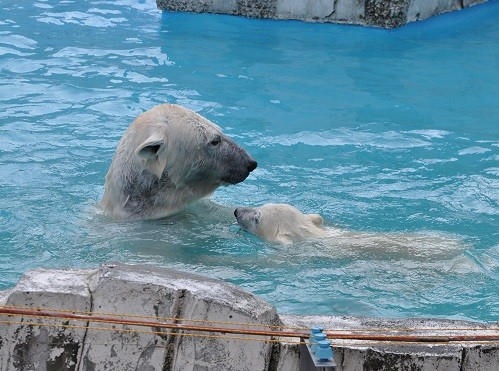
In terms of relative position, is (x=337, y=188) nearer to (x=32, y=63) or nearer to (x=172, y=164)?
(x=172, y=164)

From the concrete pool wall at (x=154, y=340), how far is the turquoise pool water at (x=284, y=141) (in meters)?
1.79

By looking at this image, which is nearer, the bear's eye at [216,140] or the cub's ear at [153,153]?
the cub's ear at [153,153]

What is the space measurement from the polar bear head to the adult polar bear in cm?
28

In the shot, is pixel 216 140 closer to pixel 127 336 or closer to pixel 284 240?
pixel 284 240

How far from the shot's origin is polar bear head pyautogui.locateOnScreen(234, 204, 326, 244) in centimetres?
597

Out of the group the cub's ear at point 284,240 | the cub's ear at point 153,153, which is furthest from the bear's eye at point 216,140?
the cub's ear at point 284,240

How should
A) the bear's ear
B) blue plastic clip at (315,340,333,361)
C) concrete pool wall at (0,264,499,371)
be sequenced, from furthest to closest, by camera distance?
the bear's ear
concrete pool wall at (0,264,499,371)
blue plastic clip at (315,340,333,361)

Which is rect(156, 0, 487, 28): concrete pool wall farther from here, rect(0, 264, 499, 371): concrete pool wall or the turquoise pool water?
rect(0, 264, 499, 371): concrete pool wall

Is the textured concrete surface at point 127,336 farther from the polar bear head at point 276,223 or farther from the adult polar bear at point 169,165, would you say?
the polar bear head at point 276,223

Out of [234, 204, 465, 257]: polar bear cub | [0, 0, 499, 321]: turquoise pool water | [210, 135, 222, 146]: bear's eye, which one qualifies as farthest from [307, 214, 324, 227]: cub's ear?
[210, 135, 222, 146]: bear's eye

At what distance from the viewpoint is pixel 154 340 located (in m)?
3.30

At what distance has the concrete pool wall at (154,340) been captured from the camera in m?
3.28

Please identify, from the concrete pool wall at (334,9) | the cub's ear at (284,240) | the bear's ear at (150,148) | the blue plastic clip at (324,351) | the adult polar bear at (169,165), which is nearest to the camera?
the blue plastic clip at (324,351)

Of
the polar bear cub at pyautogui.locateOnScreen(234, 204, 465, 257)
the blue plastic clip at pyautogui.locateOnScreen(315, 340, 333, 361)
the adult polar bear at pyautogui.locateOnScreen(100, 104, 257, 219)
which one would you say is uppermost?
the blue plastic clip at pyautogui.locateOnScreen(315, 340, 333, 361)
